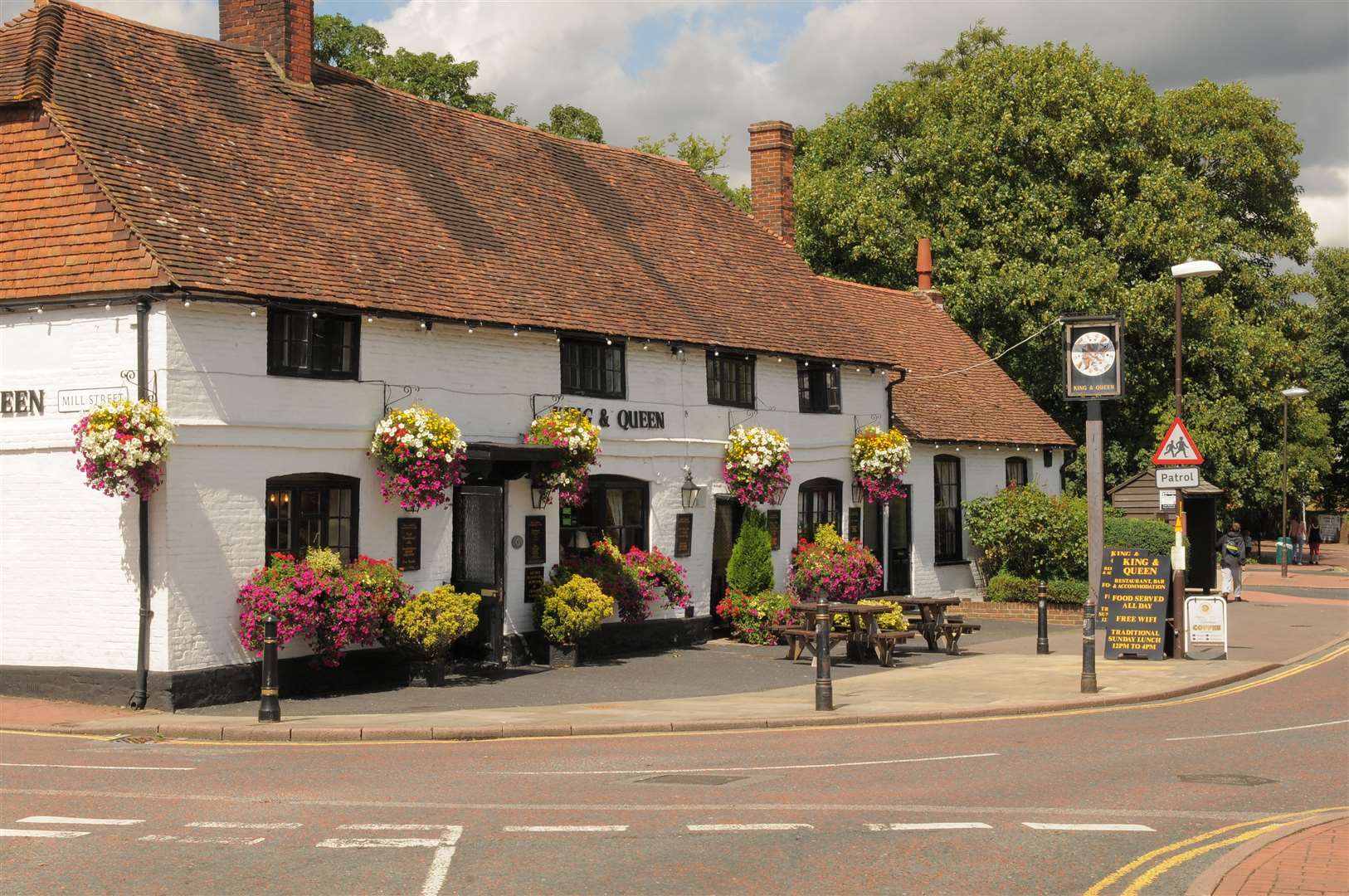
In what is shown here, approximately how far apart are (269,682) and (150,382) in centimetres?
404

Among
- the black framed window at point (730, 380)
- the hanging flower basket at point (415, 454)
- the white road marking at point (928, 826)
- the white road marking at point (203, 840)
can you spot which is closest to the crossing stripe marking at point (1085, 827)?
the white road marking at point (928, 826)

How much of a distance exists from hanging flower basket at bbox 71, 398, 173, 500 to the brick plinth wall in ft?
65.8

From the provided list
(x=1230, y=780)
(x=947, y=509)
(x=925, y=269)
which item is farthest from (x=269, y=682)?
(x=925, y=269)

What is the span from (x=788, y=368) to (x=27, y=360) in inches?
570

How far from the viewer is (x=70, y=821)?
36.2 feet

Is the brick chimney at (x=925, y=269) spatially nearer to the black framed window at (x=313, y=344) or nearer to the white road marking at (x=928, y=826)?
the black framed window at (x=313, y=344)

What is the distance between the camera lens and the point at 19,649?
19.1 m

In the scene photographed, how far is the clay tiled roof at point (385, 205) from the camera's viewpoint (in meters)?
19.7

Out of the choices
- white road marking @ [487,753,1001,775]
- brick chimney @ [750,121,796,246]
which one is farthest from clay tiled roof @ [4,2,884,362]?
white road marking @ [487,753,1001,775]

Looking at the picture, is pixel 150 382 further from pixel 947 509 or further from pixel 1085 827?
pixel 947 509

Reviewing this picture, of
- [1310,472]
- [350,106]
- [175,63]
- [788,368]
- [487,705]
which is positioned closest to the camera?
[487,705]

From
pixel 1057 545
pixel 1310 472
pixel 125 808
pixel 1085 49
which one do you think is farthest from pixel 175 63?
pixel 1310 472

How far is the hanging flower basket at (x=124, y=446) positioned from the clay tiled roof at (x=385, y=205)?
166 centimetres

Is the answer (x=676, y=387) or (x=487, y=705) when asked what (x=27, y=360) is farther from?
(x=676, y=387)
